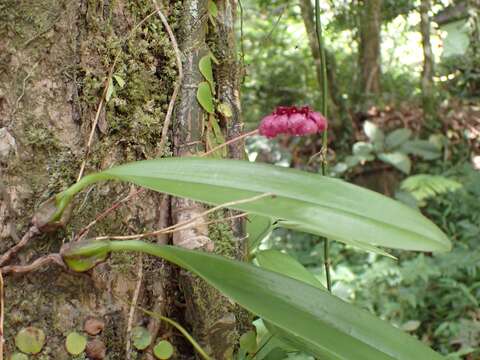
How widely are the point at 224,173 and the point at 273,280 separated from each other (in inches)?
5.1

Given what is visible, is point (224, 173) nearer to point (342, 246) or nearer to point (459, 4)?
point (342, 246)

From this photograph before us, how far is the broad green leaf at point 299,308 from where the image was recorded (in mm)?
560

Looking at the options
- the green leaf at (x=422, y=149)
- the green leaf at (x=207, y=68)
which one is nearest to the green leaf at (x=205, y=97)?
the green leaf at (x=207, y=68)

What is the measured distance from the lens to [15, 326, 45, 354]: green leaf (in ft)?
2.06

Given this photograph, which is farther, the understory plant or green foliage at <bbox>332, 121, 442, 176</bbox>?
green foliage at <bbox>332, 121, 442, 176</bbox>

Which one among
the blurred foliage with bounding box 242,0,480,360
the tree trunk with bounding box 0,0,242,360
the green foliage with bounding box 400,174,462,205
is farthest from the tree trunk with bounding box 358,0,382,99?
the tree trunk with bounding box 0,0,242,360

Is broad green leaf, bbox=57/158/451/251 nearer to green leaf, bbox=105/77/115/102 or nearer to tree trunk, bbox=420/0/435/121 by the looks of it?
green leaf, bbox=105/77/115/102

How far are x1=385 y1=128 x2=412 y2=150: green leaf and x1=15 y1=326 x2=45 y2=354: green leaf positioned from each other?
245cm

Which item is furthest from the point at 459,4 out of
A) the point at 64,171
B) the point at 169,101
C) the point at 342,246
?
the point at 64,171

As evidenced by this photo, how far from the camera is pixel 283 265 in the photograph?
2.85 feet

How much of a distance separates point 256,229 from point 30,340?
14.4 inches

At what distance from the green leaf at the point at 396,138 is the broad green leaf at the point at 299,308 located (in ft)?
7.74

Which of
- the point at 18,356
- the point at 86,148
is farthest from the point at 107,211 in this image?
the point at 18,356

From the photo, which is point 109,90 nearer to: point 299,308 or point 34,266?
point 34,266
